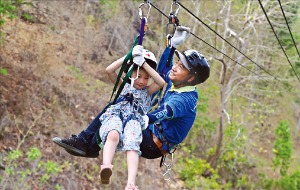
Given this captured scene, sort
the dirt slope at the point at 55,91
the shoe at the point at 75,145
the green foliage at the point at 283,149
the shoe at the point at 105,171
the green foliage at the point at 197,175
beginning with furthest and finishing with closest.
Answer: the green foliage at the point at 283,149
the green foliage at the point at 197,175
the dirt slope at the point at 55,91
the shoe at the point at 75,145
the shoe at the point at 105,171

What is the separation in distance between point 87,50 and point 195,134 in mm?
4091

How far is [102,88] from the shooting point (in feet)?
39.4

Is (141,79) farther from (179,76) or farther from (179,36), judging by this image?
(179,36)

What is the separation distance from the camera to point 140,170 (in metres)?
10.1

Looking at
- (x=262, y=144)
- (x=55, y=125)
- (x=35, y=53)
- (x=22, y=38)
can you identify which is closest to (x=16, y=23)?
(x=22, y=38)

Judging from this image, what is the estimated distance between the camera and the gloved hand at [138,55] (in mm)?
3033

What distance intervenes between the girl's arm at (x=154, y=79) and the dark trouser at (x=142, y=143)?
0.32m

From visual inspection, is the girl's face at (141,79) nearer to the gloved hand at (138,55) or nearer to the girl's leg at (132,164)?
the gloved hand at (138,55)

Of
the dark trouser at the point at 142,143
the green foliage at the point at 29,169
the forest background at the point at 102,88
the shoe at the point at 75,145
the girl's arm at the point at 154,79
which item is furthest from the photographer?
the forest background at the point at 102,88

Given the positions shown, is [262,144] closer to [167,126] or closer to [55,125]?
[55,125]

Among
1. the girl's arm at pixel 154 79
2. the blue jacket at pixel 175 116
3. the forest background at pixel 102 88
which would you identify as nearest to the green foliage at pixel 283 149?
the forest background at pixel 102 88

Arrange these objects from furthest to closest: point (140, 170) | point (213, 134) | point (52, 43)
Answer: point (213, 134)
point (52, 43)
point (140, 170)

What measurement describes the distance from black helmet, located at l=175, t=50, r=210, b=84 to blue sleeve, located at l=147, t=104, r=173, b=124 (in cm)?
40

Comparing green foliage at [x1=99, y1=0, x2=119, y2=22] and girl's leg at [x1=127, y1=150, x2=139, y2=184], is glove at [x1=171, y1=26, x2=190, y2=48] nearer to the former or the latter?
girl's leg at [x1=127, y1=150, x2=139, y2=184]
